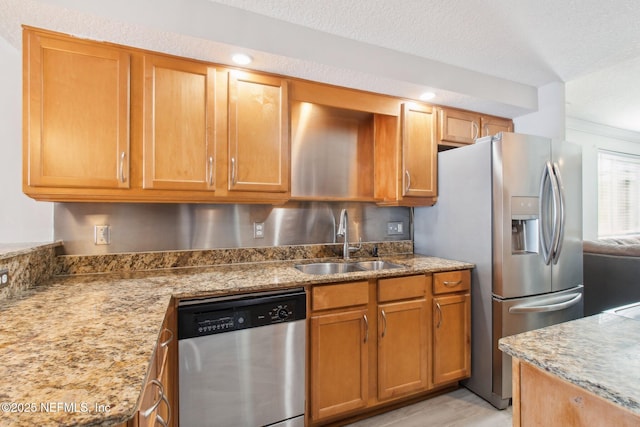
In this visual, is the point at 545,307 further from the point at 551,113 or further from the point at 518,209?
the point at 551,113

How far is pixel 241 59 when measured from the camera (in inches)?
73.0

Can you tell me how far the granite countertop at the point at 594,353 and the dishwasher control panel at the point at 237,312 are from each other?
1.03 metres

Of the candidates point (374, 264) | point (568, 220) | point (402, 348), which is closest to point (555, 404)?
point (402, 348)

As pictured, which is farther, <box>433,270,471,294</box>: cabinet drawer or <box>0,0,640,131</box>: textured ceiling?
<box>433,270,471,294</box>: cabinet drawer

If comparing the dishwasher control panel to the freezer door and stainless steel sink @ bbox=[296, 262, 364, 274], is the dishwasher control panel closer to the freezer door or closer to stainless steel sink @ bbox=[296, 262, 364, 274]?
stainless steel sink @ bbox=[296, 262, 364, 274]

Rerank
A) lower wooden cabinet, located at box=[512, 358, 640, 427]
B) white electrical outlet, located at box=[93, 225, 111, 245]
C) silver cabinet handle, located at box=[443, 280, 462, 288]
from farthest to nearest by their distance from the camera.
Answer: silver cabinet handle, located at box=[443, 280, 462, 288] < white electrical outlet, located at box=[93, 225, 111, 245] < lower wooden cabinet, located at box=[512, 358, 640, 427]

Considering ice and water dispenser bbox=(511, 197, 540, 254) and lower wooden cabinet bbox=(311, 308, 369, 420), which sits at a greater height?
ice and water dispenser bbox=(511, 197, 540, 254)

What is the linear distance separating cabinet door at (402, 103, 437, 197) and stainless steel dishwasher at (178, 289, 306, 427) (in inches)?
53.2

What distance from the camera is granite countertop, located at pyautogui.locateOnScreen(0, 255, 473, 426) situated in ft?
1.90

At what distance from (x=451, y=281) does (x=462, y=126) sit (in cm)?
139

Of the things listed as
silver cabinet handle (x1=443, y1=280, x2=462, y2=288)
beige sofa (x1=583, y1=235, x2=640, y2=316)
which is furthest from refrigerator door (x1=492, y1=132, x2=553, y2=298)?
beige sofa (x1=583, y1=235, x2=640, y2=316)

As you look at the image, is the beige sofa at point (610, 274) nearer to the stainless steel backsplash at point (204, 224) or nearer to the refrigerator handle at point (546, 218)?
the refrigerator handle at point (546, 218)

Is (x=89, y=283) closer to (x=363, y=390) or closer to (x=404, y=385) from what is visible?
(x=363, y=390)

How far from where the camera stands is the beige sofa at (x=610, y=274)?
2.81 meters
